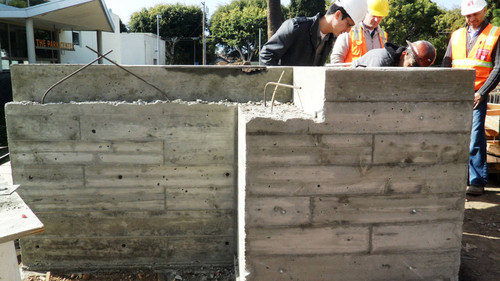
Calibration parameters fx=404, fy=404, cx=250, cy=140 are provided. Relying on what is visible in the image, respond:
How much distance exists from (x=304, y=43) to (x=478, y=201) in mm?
2808

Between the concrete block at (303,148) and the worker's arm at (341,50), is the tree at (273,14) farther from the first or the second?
the concrete block at (303,148)

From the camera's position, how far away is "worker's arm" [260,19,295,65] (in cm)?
473

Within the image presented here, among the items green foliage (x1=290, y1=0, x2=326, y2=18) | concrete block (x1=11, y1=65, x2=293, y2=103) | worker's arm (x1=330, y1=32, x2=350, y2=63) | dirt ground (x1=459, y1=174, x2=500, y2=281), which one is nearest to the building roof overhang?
concrete block (x1=11, y1=65, x2=293, y2=103)

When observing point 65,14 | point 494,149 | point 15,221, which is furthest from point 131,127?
point 65,14

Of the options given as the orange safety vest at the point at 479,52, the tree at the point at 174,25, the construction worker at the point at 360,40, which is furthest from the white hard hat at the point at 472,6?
the tree at the point at 174,25

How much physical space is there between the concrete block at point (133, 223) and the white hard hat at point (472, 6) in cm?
353

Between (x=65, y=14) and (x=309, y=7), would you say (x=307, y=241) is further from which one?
(x=309, y=7)

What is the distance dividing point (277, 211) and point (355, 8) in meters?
→ 2.87

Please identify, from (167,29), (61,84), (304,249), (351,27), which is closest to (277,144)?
(304,249)

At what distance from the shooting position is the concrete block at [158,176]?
12.0ft

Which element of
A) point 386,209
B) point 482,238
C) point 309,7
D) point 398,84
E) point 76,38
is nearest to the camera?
point 398,84

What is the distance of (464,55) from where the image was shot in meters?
4.81

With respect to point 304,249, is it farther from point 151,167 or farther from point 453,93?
point 151,167

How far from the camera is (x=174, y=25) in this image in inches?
2015
